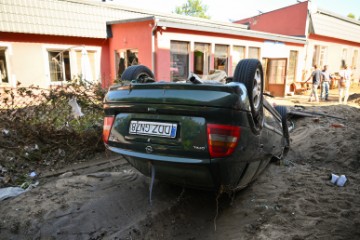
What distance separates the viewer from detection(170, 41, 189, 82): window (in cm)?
1163

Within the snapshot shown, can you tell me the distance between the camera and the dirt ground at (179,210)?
2.80 metres

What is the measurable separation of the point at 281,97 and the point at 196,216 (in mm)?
14695

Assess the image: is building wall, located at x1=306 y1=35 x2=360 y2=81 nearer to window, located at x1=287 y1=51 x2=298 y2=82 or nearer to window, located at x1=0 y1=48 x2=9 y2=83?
window, located at x1=287 y1=51 x2=298 y2=82

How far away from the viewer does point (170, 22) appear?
10.6 m

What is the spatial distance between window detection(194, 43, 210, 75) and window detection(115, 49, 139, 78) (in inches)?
113

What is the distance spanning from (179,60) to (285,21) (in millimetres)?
12023

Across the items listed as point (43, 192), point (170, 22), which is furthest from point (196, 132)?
point (170, 22)

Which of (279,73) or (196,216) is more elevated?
(279,73)

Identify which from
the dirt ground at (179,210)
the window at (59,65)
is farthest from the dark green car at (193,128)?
the window at (59,65)

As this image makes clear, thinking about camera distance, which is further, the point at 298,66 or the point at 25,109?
the point at 298,66

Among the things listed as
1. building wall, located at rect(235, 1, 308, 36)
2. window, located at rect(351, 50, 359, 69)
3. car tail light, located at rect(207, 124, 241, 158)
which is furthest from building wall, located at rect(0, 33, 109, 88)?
window, located at rect(351, 50, 359, 69)

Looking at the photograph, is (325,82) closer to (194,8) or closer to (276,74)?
(276,74)

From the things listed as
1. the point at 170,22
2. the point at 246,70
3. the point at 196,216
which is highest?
the point at 170,22

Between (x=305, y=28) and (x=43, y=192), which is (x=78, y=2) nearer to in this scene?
(x=43, y=192)
